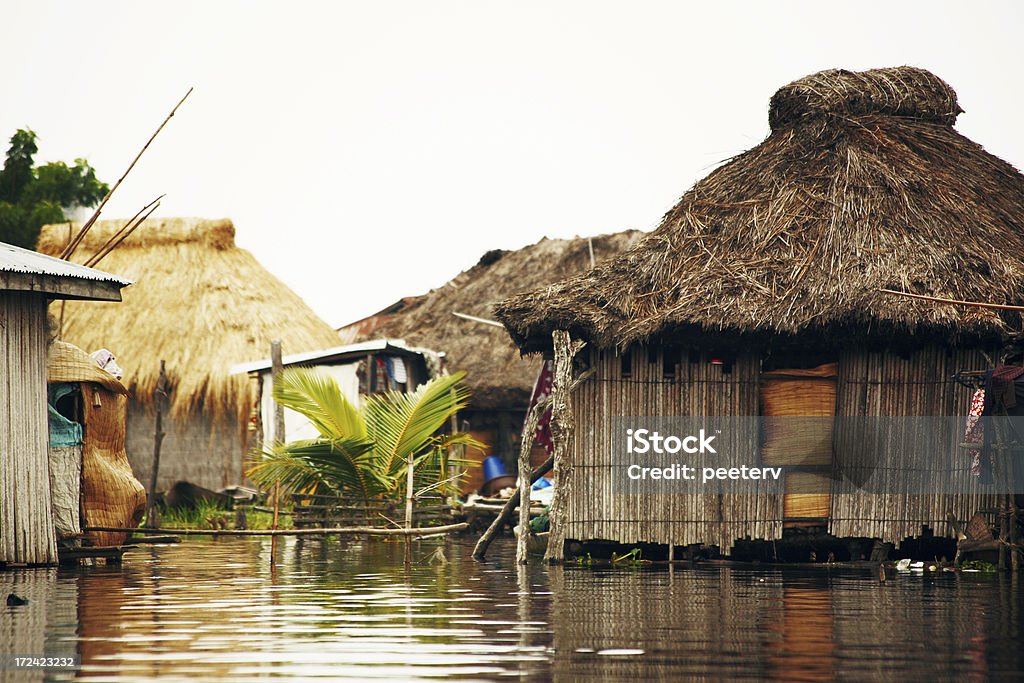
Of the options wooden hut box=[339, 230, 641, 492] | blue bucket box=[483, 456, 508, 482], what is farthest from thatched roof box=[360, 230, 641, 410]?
blue bucket box=[483, 456, 508, 482]

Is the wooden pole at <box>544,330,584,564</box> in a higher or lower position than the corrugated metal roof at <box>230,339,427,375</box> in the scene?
lower

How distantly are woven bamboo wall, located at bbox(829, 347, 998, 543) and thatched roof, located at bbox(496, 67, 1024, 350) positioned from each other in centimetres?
44

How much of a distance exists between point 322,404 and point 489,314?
9629 mm

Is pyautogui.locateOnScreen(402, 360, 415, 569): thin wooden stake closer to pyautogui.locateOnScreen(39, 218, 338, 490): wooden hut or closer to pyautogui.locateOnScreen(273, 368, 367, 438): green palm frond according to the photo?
pyautogui.locateOnScreen(273, 368, 367, 438): green palm frond

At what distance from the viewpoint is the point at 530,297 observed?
1394 centimetres

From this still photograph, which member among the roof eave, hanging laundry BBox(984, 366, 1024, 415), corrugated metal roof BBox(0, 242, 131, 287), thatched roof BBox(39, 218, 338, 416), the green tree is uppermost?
the green tree

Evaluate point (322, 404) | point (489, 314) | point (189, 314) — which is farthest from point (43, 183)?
point (322, 404)

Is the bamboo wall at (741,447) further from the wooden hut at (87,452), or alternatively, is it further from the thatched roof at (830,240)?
the wooden hut at (87,452)

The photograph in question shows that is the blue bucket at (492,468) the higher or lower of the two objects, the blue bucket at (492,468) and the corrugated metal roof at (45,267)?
the lower

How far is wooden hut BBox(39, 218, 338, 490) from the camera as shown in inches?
884

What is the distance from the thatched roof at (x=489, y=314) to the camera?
23.9 metres

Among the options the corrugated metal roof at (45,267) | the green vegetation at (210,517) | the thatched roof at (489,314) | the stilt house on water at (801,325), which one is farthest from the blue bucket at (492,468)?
the corrugated metal roof at (45,267)

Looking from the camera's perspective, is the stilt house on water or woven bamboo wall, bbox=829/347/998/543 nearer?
the stilt house on water

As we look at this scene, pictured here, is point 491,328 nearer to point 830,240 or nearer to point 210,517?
point 210,517
